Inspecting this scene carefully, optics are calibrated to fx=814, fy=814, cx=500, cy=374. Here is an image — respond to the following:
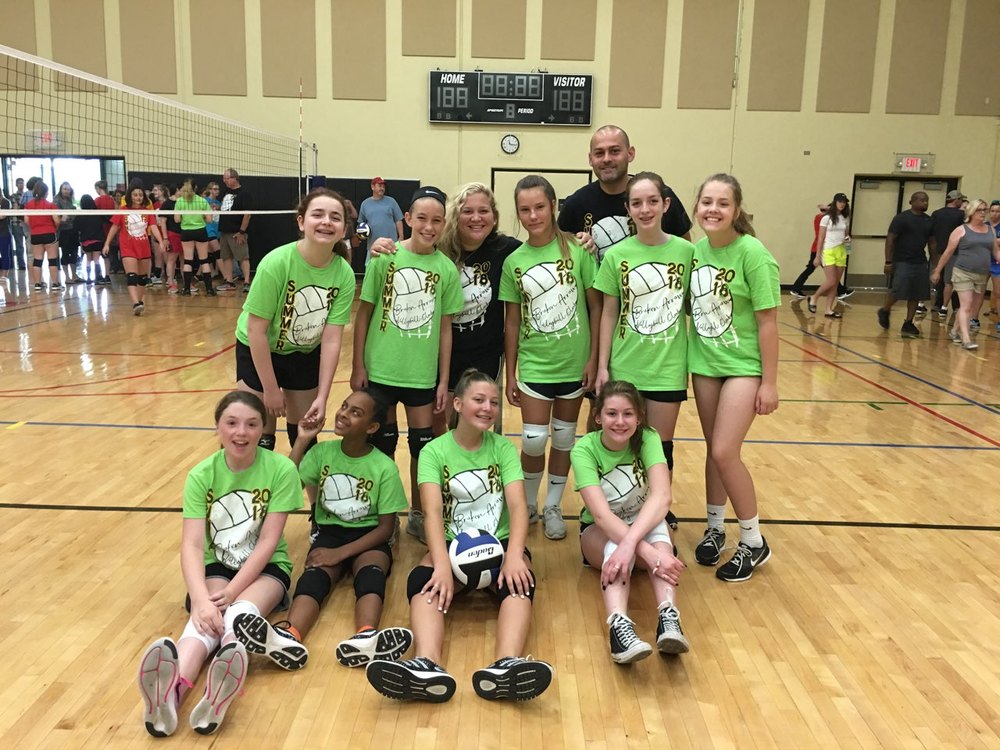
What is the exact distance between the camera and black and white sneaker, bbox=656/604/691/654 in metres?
2.53

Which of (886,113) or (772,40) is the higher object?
(772,40)

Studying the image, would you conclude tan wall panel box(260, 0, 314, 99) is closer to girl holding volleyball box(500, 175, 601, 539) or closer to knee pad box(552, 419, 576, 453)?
girl holding volleyball box(500, 175, 601, 539)

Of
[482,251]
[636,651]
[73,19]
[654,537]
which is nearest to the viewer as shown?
[636,651]

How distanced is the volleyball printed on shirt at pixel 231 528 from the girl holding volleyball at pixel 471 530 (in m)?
0.59

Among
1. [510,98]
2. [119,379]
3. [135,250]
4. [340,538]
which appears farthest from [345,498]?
[510,98]

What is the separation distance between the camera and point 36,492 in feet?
13.2

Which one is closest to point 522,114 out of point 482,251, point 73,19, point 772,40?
point 772,40

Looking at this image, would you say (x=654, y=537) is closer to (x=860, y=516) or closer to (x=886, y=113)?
(x=860, y=516)

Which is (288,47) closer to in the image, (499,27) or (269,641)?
(499,27)

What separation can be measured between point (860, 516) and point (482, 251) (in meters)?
2.23

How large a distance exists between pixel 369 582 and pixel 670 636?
1.06 meters

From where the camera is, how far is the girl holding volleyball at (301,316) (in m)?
3.09

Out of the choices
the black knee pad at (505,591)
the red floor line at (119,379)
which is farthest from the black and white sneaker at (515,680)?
the red floor line at (119,379)

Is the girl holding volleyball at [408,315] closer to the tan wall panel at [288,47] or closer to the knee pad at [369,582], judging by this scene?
the knee pad at [369,582]
